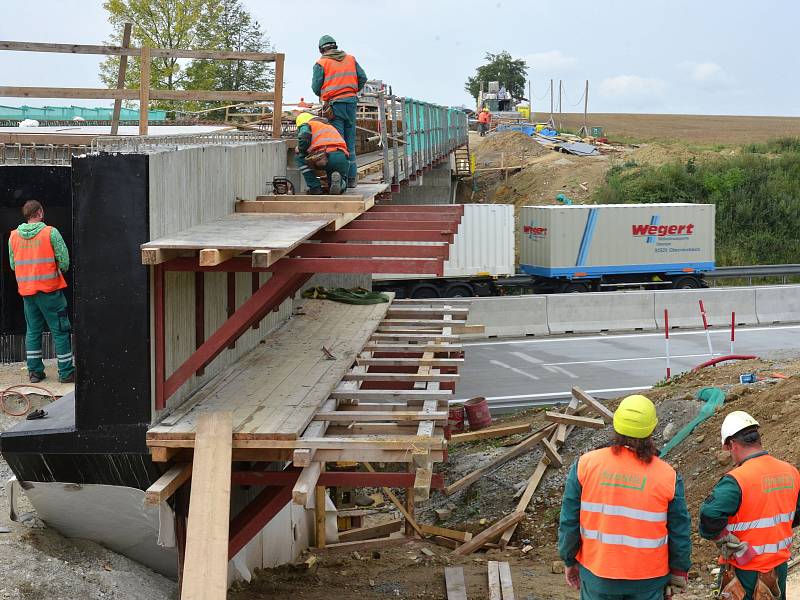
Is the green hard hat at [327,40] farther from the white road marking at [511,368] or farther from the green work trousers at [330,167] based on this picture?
the white road marking at [511,368]

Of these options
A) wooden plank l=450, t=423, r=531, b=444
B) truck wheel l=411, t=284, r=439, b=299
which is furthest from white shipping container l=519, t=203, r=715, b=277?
wooden plank l=450, t=423, r=531, b=444

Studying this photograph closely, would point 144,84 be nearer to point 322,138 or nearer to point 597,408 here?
point 322,138

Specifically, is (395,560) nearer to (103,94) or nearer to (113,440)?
(113,440)

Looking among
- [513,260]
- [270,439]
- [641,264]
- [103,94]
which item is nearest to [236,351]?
[270,439]

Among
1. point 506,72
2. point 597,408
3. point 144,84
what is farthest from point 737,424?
point 506,72


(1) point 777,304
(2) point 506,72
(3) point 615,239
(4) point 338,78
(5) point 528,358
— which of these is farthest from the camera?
(2) point 506,72

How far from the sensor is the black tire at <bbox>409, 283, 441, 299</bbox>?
3303 centimetres

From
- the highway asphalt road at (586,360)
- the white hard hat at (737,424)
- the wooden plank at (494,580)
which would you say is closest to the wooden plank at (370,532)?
the wooden plank at (494,580)

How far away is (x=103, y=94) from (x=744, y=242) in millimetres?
37796

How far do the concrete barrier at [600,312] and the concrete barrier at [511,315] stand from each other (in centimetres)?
30

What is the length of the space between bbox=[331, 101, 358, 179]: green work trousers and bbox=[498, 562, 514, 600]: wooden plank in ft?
20.1

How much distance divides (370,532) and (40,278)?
5885 mm

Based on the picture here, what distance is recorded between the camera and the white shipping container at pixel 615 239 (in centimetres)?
3544

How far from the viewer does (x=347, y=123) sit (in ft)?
50.8
